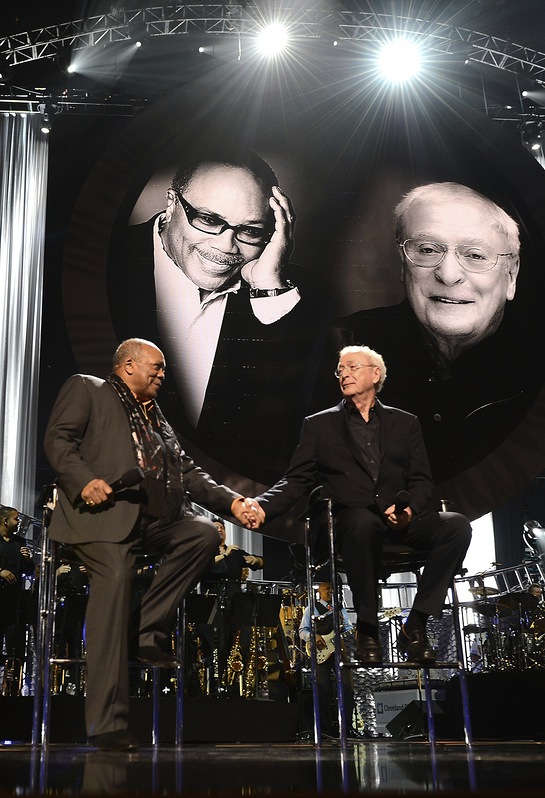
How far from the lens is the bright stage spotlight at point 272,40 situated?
22.5 ft

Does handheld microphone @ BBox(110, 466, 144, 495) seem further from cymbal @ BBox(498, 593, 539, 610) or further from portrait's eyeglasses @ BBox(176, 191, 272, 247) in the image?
cymbal @ BBox(498, 593, 539, 610)

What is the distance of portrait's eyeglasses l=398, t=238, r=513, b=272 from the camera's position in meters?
6.47

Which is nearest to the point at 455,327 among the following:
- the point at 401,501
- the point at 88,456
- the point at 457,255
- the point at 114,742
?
the point at 457,255

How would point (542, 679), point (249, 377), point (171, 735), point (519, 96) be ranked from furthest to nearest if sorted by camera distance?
point (519, 96), point (249, 377), point (542, 679), point (171, 735)

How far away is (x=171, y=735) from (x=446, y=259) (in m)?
4.21

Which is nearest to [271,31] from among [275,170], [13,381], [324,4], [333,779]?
[324,4]

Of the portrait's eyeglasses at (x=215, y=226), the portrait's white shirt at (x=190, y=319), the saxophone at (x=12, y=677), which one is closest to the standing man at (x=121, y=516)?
the saxophone at (x=12, y=677)

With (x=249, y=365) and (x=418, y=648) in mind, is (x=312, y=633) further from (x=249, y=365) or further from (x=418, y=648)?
(x=249, y=365)

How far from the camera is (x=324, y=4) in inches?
271

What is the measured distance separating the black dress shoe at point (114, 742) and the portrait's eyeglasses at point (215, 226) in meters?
4.64

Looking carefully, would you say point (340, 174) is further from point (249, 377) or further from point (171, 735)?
point (171, 735)

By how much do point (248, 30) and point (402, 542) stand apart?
5.39 meters

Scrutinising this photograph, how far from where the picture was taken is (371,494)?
301cm

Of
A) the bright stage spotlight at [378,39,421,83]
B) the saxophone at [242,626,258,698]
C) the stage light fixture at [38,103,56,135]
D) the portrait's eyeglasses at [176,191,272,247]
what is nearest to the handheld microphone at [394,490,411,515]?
the saxophone at [242,626,258,698]
